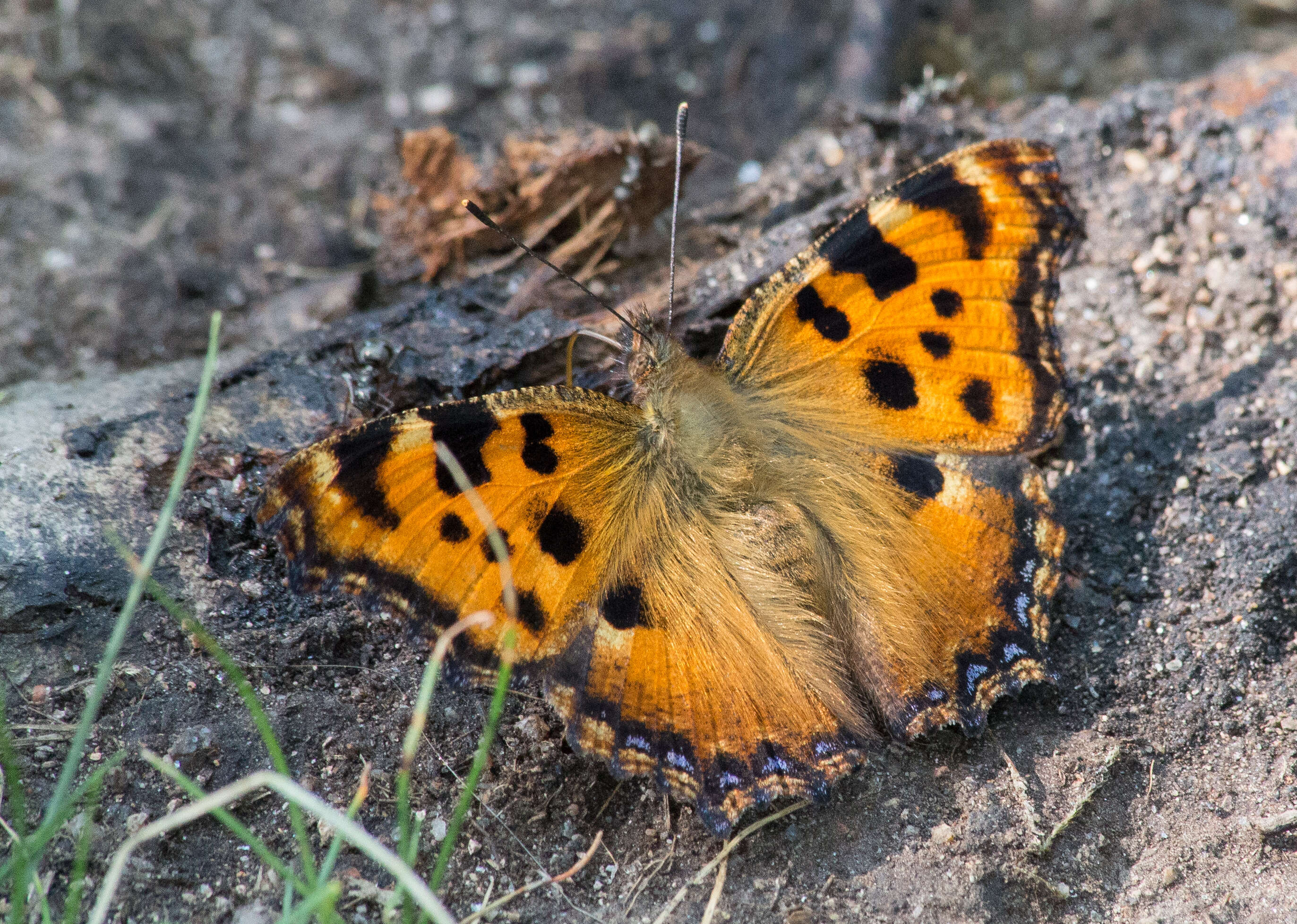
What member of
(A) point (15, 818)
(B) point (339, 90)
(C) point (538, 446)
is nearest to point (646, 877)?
(C) point (538, 446)

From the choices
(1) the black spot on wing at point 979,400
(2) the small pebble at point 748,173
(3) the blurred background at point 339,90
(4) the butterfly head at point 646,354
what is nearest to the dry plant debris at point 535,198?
(3) the blurred background at point 339,90

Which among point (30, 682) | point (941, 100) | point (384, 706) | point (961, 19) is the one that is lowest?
point (384, 706)

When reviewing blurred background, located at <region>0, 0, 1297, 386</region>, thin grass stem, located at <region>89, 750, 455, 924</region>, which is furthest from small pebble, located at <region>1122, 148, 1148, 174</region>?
thin grass stem, located at <region>89, 750, 455, 924</region>

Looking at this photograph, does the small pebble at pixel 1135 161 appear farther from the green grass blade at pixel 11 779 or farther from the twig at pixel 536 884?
the green grass blade at pixel 11 779

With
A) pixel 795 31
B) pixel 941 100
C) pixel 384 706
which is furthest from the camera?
pixel 795 31

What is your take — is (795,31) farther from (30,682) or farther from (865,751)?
(30,682)

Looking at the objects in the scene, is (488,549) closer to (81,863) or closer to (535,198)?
(81,863)

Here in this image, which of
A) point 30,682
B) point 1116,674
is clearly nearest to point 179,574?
point 30,682
